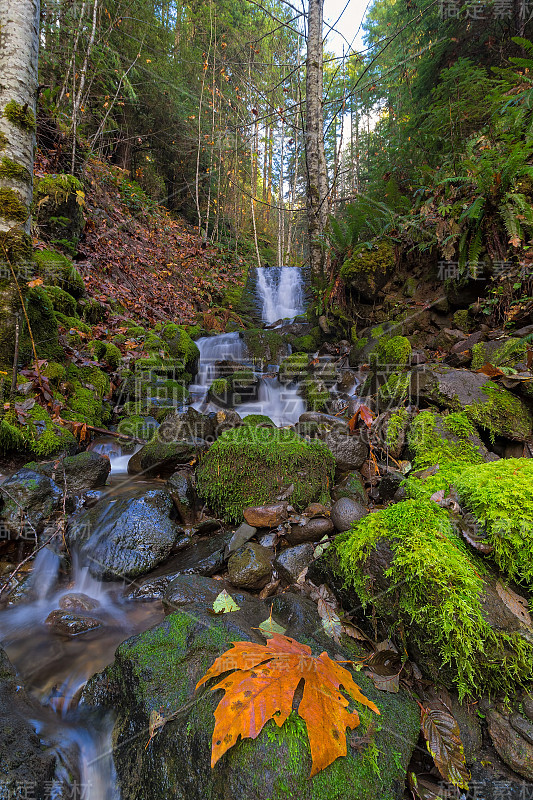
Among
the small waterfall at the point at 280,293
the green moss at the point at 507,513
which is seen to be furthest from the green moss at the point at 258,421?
the small waterfall at the point at 280,293

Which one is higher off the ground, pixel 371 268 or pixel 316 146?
pixel 316 146

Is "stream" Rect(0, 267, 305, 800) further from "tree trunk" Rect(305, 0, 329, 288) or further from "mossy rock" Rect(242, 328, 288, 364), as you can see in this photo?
"tree trunk" Rect(305, 0, 329, 288)

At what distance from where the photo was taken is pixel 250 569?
2.70m

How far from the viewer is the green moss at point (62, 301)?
562 cm

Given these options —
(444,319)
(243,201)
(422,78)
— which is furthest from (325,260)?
(243,201)

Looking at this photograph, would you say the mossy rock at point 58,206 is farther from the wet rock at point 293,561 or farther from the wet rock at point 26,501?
the wet rock at point 293,561

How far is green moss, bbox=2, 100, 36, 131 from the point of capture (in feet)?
13.1

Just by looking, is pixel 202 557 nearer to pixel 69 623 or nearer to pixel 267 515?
pixel 267 515

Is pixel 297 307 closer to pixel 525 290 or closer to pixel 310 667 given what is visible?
pixel 525 290

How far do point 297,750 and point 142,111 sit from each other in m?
18.9

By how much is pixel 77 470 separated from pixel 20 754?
2695 mm

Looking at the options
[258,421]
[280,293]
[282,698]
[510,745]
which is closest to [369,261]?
[258,421]

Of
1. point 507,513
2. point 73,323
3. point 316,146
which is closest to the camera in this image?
point 507,513

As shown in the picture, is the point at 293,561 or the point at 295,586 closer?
the point at 295,586
